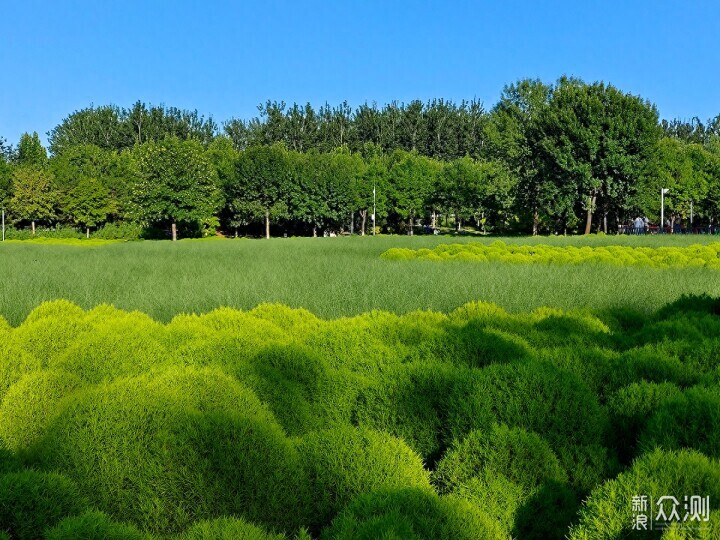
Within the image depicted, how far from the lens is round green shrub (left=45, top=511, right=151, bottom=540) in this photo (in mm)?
2068

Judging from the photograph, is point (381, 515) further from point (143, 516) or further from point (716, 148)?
point (716, 148)

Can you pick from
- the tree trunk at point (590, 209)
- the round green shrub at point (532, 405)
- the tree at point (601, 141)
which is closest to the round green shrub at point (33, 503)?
the round green shrub at point (532, 405)

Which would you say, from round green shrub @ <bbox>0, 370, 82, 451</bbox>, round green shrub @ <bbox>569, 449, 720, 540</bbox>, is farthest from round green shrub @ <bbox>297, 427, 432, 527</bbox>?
round green shrub @ <bbox>0, 370, 82, 451</bbox>

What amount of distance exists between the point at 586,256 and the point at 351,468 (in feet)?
52.5

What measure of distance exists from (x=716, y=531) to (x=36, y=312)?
16.6 feet

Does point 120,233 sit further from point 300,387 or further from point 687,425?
point 687,425

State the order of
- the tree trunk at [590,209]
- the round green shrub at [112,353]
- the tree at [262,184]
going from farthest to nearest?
the tree at [262,184]
the tree trunk at [590,209]
the round green shrub at [112,353]

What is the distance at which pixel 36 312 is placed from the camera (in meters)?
4.86

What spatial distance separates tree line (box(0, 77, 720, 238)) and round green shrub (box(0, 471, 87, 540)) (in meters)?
42.8

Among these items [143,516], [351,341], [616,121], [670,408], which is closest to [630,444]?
[670,408]

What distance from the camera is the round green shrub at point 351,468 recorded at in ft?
8.46

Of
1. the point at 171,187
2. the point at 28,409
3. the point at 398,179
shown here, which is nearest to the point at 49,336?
the point at 28,409

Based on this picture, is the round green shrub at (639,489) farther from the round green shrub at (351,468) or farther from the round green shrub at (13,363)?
the round green shrub at (13,363)

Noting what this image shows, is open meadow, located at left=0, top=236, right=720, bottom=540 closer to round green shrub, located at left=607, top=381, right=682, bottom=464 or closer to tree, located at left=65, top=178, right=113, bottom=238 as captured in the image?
round green shrub, located at left=607, top=381, right=682, bottom=464
